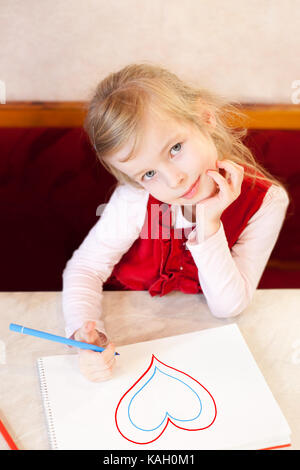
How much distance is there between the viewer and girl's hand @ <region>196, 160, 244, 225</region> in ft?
3.20

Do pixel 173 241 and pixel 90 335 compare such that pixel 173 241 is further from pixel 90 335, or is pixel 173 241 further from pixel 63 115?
pixel 63 115

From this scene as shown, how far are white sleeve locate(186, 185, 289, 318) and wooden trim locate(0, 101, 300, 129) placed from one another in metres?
0.33

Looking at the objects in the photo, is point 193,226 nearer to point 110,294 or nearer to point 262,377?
point 110,294

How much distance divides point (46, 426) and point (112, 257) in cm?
46

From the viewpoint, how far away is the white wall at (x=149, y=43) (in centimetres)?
133

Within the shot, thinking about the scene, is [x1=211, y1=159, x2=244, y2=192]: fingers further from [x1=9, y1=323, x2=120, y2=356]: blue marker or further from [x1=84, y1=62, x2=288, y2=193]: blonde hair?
[x1=9, y1=323, x2=120, y2=356]: blue marker

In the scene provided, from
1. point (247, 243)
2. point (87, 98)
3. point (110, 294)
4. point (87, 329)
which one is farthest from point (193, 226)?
point (87, 98)

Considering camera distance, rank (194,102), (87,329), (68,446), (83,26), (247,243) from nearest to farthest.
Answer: (68,446) → (87,329) → (194,102) → (247,243) → (83,26)

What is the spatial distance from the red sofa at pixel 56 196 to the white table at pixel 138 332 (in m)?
0.47

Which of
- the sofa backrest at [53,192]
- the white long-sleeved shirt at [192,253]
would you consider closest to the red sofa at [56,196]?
the sofa backrest at [53,192]

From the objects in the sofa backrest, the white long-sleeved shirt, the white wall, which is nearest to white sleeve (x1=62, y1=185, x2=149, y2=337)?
the white long-sleeved shirt

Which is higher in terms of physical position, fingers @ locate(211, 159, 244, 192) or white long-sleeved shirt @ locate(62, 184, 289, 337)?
fingers @ locate(211, 159, 244, 192)

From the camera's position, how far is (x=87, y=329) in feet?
2.92

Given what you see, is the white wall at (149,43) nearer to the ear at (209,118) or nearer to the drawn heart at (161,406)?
the ear at (209,118)
